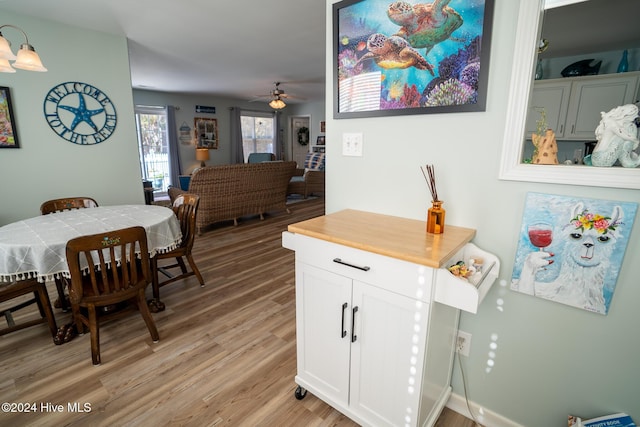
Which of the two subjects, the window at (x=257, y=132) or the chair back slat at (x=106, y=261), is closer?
the chair back slat at (x=106, y=261)

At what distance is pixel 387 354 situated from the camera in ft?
3.81

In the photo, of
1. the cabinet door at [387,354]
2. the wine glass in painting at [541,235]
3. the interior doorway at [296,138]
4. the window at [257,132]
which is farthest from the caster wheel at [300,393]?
the interior doorway at [296,138]

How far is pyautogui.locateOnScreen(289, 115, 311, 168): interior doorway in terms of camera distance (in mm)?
9826

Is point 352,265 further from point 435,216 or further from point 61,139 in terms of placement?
point 61,139

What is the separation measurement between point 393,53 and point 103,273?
1.88 m

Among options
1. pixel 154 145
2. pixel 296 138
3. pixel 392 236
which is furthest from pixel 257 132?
pixel 392 236

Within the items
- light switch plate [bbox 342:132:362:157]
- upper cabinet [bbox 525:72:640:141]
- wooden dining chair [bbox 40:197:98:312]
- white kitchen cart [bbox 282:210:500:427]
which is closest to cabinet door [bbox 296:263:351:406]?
white kitchen cart [bbox 282:210:500:427]

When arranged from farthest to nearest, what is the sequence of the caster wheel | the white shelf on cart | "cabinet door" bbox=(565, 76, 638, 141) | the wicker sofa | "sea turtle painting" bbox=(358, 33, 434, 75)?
the wicker sofa < "cabinet door" bbox=(565, 76, 638, 141) < the caster wheel < "sea turtle painting" bbox=(358, 33, 434, 75) < the white shelf on cart

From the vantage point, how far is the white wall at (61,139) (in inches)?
113

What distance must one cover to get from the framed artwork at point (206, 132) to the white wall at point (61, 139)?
4490 mm

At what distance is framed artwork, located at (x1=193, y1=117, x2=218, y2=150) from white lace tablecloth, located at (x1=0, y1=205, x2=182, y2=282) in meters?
5.94

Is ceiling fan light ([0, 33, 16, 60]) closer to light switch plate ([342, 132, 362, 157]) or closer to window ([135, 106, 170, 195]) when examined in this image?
light switch plate ([342, 132, 362, 157])

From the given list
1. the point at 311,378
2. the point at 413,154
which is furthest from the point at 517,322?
the point at 311,378

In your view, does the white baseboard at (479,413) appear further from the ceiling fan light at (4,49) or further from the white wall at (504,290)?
the ceiling fan light at (4,49)
